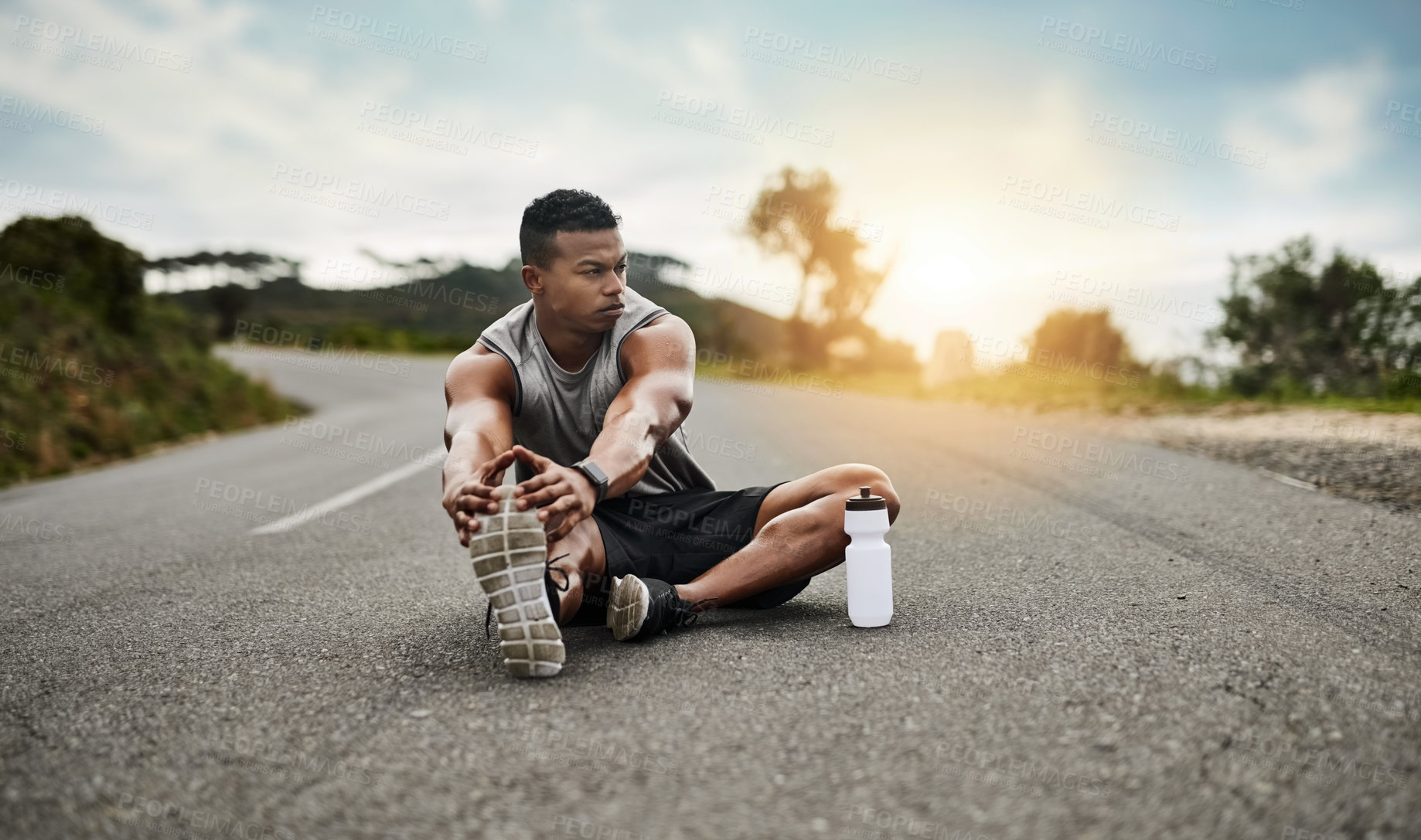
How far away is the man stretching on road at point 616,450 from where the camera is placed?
2.90 m

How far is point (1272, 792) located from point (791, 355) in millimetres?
37303

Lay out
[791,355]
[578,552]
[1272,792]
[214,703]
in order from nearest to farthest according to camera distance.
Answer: [1272,792]
[214,703]
[578,552]
[791,355]

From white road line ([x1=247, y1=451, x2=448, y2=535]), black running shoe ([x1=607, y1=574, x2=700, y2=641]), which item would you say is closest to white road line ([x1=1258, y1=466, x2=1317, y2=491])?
black running shoe ([x1=607, y1=574, x2=700, y2=641])

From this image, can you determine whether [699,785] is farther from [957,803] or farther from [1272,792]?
[1272,792]

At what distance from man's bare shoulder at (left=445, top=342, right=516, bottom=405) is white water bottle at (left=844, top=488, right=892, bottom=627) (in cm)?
121

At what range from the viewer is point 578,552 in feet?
9.90

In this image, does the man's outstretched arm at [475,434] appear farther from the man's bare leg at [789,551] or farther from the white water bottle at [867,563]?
the white water bottle at [867,563]

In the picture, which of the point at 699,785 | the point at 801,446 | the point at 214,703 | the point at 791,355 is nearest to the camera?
the point at 699,785

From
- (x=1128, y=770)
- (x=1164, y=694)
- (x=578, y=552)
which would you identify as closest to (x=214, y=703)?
(x=578, y=552)

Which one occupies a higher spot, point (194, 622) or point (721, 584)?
point (721, 584)

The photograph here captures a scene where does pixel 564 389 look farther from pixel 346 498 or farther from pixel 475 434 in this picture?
pixel 346 498

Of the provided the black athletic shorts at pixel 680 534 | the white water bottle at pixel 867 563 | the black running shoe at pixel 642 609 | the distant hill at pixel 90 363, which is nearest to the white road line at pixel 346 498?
the black athletic shorts at pixel 680 534

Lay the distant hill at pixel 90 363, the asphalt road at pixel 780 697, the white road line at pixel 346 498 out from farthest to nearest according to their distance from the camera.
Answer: the distant hill at pixel 90 363, the white road line at pixel 346 498, the asphalt road at pixel 780 697

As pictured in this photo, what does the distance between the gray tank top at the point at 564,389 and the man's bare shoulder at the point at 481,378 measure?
0.08 ft
